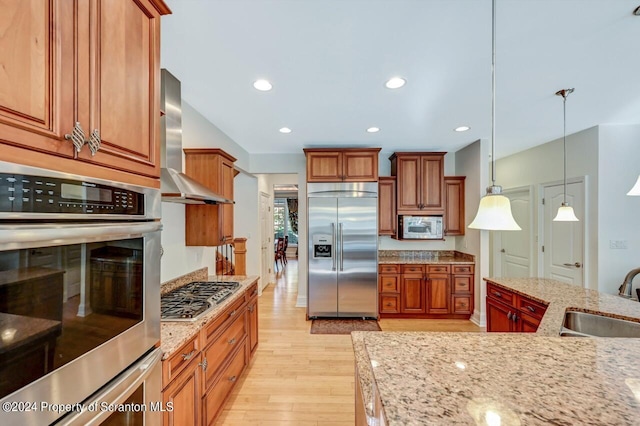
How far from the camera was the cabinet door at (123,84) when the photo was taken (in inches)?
33.9

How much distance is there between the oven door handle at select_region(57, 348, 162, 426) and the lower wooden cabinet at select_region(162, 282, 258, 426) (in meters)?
0.19

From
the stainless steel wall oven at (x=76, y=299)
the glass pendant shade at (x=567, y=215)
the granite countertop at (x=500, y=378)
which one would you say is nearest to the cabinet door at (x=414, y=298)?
the glass pendant shade at (x=567, y=215)

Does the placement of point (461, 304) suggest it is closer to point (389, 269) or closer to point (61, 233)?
point (389, 269)

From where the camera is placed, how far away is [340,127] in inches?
130

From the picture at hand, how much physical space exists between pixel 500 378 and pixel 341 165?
132 inches

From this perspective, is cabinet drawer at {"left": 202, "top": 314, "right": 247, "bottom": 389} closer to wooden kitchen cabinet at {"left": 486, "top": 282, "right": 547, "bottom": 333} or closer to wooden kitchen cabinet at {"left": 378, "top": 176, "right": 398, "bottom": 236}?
wooden kitchen cabinet at {"left": 486, "top": 282, "right": 547, "bottom": 333}

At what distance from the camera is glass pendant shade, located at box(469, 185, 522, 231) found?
1534mm

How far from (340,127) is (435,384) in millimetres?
2968

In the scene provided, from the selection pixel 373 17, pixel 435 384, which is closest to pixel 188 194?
pixel 373 17

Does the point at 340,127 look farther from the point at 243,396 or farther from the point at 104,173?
the point at 243,396

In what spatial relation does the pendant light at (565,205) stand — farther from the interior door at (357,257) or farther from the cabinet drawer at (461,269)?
the interior door at (357,257)

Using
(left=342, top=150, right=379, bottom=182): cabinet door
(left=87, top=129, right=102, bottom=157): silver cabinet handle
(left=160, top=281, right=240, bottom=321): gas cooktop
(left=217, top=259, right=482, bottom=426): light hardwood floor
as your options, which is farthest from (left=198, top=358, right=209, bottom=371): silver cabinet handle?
(left=342, top=150, right=379, bottom=182): cabinet door

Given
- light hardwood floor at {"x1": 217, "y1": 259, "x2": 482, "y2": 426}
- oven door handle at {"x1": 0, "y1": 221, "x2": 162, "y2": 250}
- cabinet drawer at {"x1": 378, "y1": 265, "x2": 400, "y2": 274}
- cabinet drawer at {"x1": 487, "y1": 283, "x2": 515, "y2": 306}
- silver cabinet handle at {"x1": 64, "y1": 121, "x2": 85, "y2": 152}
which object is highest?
silver cabinet handle at {"x1": 64, "y1": 121, "x2": 85, "y2": 152}

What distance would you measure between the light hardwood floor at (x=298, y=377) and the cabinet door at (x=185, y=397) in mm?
593
